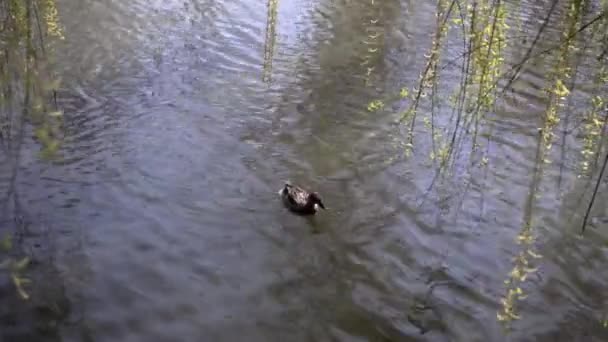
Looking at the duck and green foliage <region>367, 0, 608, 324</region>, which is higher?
green foliage <region>367, 0, 608, 324</region>

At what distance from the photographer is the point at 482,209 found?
5480mm

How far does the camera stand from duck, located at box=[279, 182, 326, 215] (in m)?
5.12

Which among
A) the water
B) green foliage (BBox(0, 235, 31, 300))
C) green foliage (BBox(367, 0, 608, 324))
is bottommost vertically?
the water

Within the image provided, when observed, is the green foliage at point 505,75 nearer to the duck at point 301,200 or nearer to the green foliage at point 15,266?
the duck at point 301,200

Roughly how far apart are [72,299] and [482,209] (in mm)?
3248

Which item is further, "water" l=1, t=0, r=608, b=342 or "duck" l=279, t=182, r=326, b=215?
"duck" l=279, t=182, r=326, b=215

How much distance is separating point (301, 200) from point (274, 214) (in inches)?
10.9

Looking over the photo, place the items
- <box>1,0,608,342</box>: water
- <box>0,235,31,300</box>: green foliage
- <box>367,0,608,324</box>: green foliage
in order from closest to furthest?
<box>0,235,31,300</box>: green foliage, <box>367,0,608,324</box>: green foliage, <box>1,0,608,342</box>: water

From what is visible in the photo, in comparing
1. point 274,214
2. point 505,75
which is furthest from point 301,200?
point 505,75

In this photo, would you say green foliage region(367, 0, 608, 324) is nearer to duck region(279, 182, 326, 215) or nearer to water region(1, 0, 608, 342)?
water region(1, 0, 608, 342)

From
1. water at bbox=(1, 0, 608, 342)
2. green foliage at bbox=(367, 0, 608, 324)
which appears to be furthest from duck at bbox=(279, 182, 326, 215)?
green foliage at bbox=(367, 0, 608, 324)

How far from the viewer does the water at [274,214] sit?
4227mm

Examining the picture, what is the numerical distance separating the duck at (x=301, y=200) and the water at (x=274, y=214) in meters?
0.09

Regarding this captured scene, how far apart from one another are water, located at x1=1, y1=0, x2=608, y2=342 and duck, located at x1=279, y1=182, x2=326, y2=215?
85 millimetres
